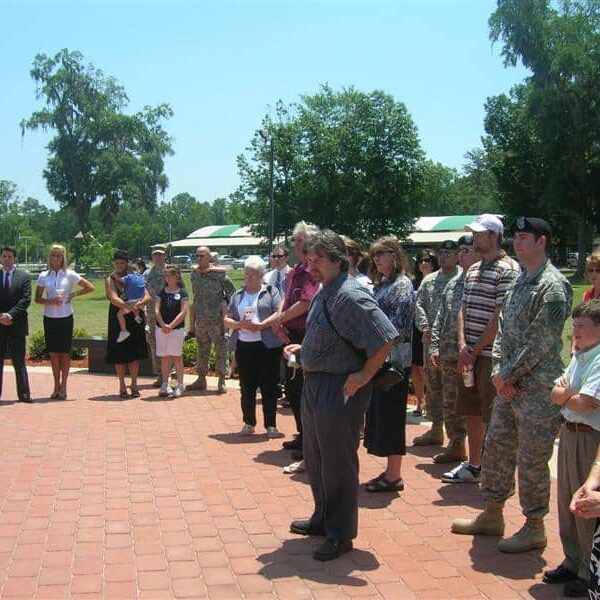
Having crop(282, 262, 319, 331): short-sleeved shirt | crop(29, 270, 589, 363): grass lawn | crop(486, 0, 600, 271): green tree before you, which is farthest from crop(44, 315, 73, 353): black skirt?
crop(486, 0, 600, 271): green tree

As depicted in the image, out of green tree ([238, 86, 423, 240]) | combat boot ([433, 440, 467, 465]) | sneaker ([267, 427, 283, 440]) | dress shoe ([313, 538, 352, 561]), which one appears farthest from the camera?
green tree ([238, 86, 423, 240])

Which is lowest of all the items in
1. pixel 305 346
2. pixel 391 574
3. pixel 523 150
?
pixel 391 574

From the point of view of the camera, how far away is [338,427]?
172 inches

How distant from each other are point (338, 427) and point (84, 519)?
6.51 feet

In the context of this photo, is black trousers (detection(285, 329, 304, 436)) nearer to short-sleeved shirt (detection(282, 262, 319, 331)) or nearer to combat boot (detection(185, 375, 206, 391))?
short-sleeved shirt (detection(282, 262, 319, 331))

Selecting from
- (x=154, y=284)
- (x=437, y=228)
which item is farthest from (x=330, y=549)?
(x=437, y=228)

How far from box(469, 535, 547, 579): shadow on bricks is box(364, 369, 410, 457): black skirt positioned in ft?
3.64

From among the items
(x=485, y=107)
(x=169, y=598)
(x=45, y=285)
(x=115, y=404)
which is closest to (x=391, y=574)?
(x=169, y=598)

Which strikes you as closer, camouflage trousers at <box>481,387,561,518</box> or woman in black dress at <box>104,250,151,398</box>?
camouflage trousers at <box>481,387,561,518</box>

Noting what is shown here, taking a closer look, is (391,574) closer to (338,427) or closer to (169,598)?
(338,427)

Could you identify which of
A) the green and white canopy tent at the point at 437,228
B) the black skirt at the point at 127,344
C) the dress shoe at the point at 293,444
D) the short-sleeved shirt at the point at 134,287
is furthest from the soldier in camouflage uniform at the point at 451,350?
the green and white canopy tent at the point at 437,228

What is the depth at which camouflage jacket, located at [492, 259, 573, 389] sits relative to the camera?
4.24m

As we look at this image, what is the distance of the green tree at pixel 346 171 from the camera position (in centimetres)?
5094

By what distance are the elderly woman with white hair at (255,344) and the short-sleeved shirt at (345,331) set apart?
2841 mm
